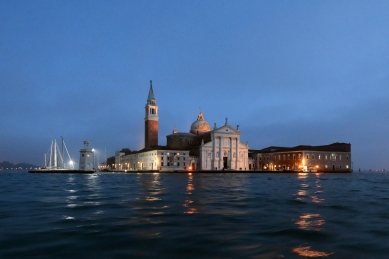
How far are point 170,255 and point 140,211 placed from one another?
5.61 m

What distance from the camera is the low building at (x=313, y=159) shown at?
8075cm

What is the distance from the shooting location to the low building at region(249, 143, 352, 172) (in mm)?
80750

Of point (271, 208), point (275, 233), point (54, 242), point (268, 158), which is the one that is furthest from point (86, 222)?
point (268, 158)

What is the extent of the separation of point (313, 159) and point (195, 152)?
26.8 meters

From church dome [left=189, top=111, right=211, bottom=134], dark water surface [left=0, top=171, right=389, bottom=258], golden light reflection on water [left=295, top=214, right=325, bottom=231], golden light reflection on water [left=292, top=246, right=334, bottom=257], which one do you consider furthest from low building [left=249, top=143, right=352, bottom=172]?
golden light reflection on water [left=292, top=246, right=334, bottom=257]

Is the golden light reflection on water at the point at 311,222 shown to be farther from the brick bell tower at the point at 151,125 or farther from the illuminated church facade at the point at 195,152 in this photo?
the brick bell tower at the point at 151,125

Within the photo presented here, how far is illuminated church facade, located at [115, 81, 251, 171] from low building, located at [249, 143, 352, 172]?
8.44 m

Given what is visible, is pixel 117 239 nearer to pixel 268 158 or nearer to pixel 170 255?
pixel 170 255

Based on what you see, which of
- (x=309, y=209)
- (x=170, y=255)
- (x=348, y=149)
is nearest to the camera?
(x=170, y=255)

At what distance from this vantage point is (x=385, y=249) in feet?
21.9

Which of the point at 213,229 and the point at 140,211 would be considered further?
the point at 140,211

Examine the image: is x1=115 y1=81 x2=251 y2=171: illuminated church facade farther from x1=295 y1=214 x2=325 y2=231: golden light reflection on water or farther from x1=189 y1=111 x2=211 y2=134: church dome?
x1=295 y1=214 x2=325 y2=231: golden light reflection on water

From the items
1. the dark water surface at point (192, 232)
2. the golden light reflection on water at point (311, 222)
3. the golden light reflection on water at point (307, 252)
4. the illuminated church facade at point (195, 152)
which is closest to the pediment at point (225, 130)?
the illuminated church facade at point (195, 152)

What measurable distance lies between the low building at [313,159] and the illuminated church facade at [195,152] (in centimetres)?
844
